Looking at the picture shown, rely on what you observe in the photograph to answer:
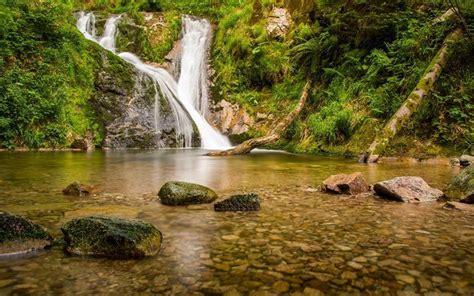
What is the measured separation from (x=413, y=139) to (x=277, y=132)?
4664 mm

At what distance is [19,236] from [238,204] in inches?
82.0

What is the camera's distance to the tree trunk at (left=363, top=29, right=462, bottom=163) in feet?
30.9

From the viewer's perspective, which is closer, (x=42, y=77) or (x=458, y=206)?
(x=458, y=206)

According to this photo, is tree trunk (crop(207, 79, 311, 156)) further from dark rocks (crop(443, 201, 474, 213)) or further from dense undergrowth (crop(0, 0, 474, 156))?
dark rocks (crop(443, 201, 474, 213))

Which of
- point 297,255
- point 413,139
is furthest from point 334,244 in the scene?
point 413,139

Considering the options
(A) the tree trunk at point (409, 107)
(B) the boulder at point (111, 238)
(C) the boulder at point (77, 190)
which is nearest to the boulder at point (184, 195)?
(C) the boulder at point (77, 190)

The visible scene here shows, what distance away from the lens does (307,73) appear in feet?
51.4

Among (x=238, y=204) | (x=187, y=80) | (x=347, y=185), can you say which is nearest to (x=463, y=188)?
(x=347, y=185)

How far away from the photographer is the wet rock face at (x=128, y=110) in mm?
15992

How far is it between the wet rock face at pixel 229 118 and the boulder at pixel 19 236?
1466 cm

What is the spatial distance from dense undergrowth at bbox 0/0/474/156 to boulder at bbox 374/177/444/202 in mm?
5168

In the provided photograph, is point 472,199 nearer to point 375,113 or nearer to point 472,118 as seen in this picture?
point 472,118

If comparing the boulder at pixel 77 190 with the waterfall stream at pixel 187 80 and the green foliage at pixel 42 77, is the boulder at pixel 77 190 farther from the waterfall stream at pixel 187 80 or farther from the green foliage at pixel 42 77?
the waterfall stream at pixel 187 80

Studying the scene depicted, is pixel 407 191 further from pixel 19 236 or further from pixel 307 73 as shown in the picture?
pixel 307 73
